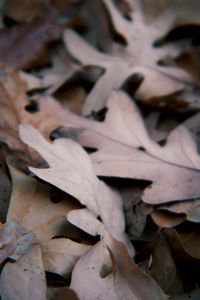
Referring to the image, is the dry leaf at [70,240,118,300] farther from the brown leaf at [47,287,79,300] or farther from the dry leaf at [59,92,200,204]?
the dry leaf at [59,92,200,204]

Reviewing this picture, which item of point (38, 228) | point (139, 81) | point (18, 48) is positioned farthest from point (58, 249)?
point (18, 48)

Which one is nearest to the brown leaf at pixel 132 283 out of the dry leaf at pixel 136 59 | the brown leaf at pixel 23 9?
the dry leaf at pixel 136 59

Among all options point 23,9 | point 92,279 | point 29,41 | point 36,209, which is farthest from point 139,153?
point 23,9

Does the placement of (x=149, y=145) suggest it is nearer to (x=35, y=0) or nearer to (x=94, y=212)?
(x=94, y=212)

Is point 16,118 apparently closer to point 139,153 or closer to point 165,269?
point 139,153

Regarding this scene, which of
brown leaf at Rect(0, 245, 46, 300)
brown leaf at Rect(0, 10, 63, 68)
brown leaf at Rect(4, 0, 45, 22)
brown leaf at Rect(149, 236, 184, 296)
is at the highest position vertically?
brown leaf at Rect(4, 0, 45, 22)

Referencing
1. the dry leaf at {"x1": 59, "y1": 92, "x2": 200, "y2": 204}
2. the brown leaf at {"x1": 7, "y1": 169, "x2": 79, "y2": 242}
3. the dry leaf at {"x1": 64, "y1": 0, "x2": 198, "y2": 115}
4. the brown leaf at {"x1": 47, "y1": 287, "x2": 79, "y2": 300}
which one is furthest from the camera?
the dry leaf at {"x1": 64, "y1": 0, "x2": 198, "y2": 115}

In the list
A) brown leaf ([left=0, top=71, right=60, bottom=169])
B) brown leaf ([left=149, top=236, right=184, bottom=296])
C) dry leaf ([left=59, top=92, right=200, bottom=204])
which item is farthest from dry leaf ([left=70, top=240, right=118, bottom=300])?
brown leaf ([left=0, top=71, right=60, bottom=169])

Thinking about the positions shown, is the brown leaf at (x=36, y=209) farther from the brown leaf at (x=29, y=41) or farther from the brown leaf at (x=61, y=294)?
the brown leaf at (x=29, y=41)
